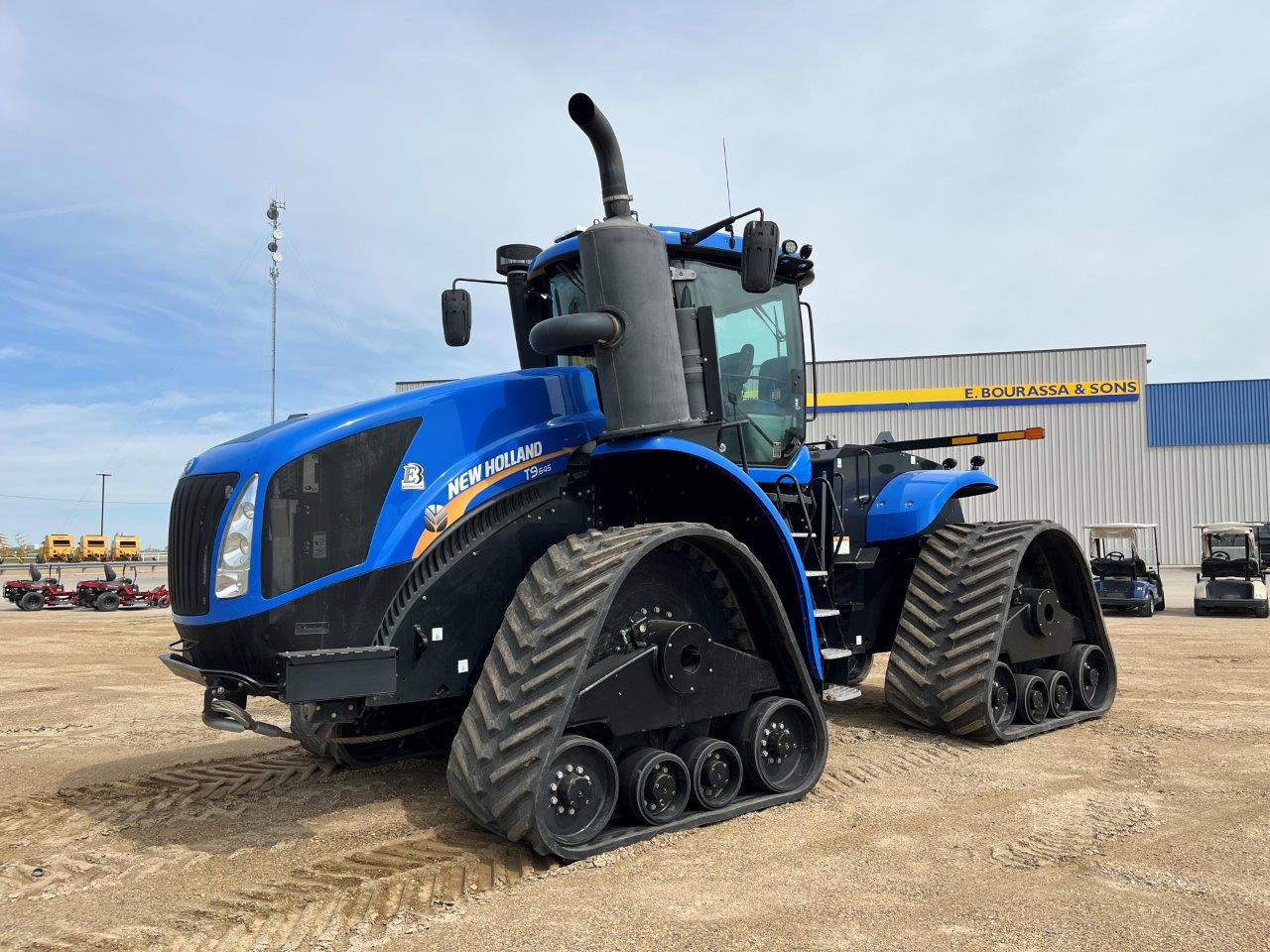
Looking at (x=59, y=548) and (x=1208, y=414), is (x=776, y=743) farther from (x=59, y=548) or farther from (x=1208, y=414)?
(x=59, y=548)

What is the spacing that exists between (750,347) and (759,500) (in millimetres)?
1339

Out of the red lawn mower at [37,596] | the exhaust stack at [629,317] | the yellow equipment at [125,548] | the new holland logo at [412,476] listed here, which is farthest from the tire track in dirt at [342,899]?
the yellow equipment at [125,548]

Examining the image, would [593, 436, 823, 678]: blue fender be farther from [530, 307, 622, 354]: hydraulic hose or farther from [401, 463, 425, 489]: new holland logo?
[401, 463, 425, 489]: new holland logo

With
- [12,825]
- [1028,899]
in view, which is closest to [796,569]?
[1028,899]

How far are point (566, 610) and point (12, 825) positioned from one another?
3.33m

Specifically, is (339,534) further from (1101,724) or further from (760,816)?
(1101,724)

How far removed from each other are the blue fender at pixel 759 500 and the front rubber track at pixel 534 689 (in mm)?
504

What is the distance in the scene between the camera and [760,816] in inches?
199

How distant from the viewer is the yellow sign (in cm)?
3544

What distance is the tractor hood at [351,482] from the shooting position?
4.29 meters

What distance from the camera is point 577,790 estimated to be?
14.3 feet

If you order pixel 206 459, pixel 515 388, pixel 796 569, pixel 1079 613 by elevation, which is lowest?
pixel 1079 613

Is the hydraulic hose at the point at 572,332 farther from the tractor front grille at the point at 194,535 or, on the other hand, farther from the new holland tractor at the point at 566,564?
the tractor front grille at the point at 194,535

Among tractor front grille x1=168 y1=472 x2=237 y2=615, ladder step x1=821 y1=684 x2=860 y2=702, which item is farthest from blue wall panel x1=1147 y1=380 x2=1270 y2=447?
tractor front grille x1=168 y1=472 x2=237 y2=615
